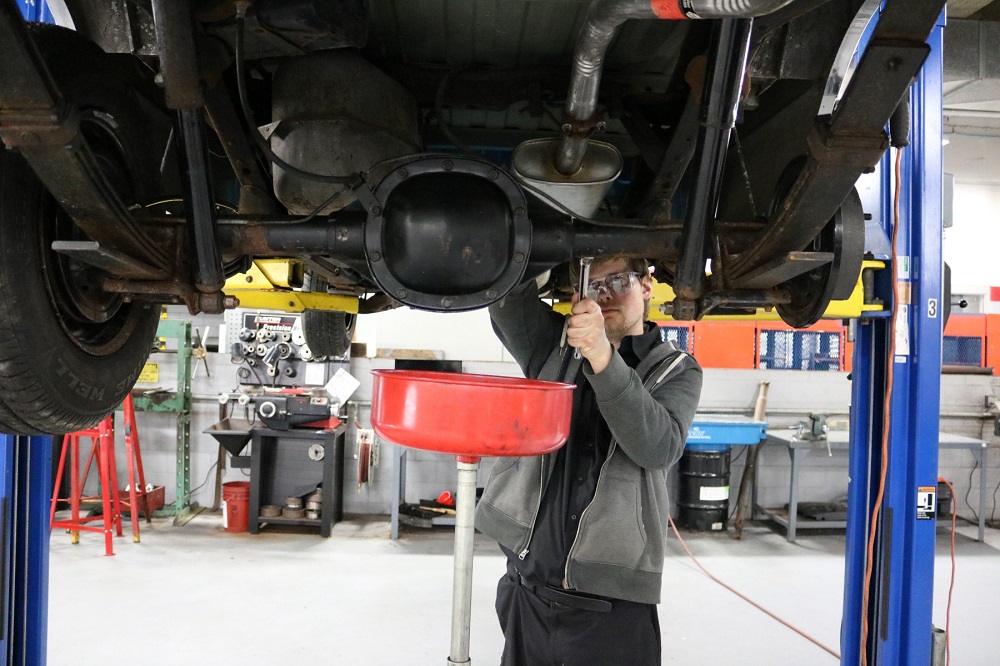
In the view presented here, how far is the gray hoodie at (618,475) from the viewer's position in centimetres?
122

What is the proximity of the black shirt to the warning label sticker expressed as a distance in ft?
4.45

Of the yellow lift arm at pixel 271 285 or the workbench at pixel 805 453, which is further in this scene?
the workbench at pixel 805 453

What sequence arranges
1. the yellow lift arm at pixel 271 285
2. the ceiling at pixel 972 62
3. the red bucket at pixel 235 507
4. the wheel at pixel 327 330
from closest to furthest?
the yellow lift arm at pixel 271 285
the ceiling at pixel 972 62
the wheel at pixel 327 330
the red bucket at pixel 235 507

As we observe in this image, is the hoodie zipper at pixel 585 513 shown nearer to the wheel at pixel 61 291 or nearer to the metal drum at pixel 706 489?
the wheel at pixel 61 291

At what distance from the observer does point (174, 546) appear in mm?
4227

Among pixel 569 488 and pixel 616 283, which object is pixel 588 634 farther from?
pixel 616 283

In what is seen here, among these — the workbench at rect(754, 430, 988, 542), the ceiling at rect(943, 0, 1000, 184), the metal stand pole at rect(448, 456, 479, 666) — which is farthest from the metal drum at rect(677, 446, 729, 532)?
the metal stand pole at rect(448, 456, 479, 666)

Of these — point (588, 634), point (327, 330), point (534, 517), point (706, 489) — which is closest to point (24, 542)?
point (327, 330)

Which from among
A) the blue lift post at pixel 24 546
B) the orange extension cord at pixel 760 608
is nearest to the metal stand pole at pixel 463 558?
the blue lift post at pixel 24 546

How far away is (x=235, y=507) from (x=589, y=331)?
14.2 feet

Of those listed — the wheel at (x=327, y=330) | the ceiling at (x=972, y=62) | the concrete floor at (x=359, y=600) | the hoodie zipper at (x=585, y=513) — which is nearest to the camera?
the hoodie zipper at (x=585, y=513)

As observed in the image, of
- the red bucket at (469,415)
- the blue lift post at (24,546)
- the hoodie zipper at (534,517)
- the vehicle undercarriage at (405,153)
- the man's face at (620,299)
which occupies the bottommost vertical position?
the blue lift post at (24,546)

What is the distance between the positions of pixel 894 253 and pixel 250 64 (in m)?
1.91

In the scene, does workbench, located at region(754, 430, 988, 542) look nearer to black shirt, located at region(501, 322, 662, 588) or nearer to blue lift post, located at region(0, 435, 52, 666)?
black shirt, located at region(501, 322, 662, 588)
